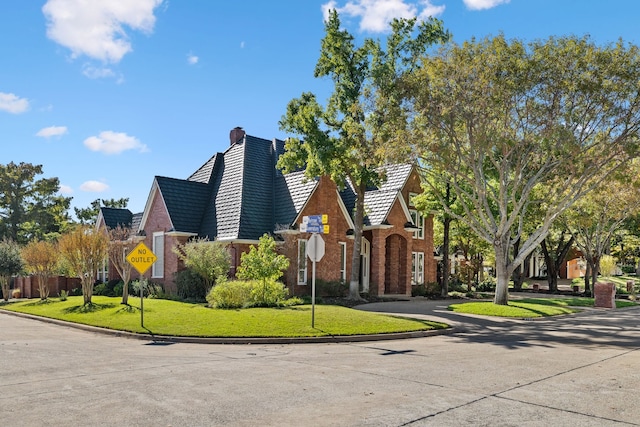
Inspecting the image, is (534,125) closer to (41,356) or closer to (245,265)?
(245,265)

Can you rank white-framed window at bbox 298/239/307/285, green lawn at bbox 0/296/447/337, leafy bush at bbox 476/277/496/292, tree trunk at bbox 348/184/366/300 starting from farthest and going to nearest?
leafy bush at bbox 476/277/496/292 → white-framed window at bbox 298/239/307/285 → tree trunk at bbox 348/184/366/300 → green lawn at bbox 0/296/447/337

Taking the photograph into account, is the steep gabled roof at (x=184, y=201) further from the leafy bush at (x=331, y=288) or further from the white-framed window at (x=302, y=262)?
the leafy bush at (x=331, y=288)

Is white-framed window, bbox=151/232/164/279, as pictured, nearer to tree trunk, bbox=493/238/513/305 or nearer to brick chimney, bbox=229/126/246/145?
brick chimney, bbox=229/126/246/145

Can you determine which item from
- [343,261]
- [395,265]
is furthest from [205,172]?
[395,265]

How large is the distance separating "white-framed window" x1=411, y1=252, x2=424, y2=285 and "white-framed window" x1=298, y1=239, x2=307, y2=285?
980 cm

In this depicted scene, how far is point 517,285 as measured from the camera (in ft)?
165

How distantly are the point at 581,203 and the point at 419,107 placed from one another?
19229 millimetres

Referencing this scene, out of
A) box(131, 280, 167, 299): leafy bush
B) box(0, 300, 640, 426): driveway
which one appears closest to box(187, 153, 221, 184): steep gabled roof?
box(131, 280, 167, 299): leafy bush

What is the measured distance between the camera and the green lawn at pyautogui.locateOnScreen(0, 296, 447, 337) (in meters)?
15.8

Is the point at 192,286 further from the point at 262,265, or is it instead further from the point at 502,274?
the point at 502,274

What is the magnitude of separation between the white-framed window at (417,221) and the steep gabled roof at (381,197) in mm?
2489

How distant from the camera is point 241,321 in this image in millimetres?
17438

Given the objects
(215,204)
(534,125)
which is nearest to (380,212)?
(215,204)

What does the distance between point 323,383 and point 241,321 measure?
8.64 metres
